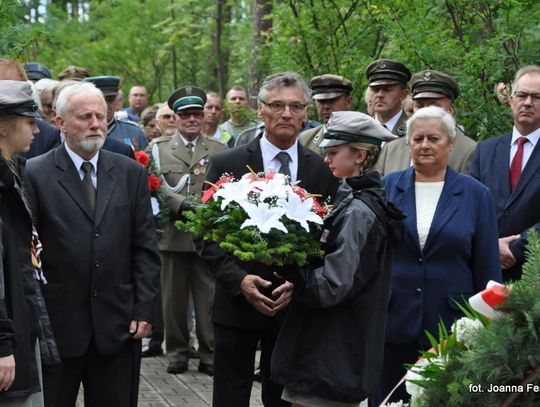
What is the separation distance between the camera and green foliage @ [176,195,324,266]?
549 centimetres

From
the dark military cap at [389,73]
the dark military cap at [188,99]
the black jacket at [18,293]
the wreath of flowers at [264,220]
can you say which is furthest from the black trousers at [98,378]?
the dark military cap at [188,99]

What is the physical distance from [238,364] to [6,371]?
6.76 ft

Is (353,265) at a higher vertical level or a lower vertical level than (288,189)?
lower

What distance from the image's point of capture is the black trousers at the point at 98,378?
635cm

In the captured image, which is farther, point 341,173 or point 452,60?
point 452,60

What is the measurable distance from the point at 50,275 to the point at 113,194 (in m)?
0.62

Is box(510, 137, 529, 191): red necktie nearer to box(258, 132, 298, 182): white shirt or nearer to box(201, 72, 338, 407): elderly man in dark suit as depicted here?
box(201, 72, 338, 407): elderly man in dark suit

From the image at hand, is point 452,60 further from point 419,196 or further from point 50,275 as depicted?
point 50,275

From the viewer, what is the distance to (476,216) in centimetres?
644

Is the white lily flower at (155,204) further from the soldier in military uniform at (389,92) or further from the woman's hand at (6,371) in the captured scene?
the woman's hand at (6,371)

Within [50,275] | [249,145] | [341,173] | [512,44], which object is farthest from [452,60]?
[50,275]

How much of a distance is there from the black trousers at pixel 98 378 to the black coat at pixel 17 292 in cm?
103

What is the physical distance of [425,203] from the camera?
21.6 ft

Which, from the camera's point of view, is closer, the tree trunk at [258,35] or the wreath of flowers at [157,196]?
the wreath of flowers at [157,196]
